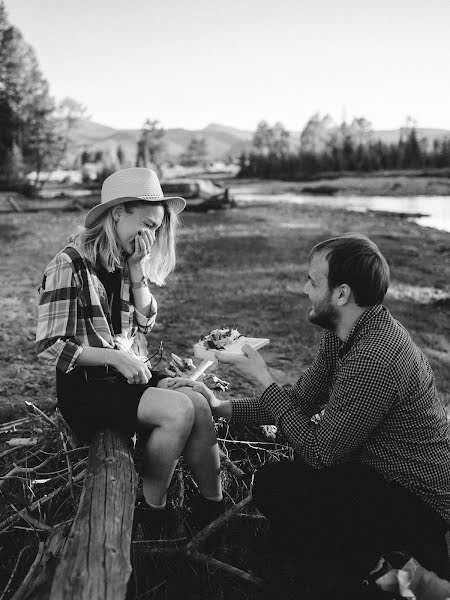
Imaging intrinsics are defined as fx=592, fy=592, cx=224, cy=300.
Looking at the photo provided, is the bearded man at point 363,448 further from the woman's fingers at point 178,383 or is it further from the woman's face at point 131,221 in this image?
the woman's face at point 131,221

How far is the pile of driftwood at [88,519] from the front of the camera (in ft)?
5.98

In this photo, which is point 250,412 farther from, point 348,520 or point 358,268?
point 358,268

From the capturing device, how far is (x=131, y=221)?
2.99 metres

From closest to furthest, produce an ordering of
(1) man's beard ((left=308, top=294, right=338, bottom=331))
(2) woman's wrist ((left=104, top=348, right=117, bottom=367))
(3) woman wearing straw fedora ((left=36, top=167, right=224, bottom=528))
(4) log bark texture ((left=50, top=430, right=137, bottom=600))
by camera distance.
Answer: (4) log bark texture ((left=50, top=430, right=137, bottom=600))
(1) man's beard ((left=308, top=294, right=338, bottom=331))
(3) woman wearing straw fedora ((left=36, top=167, right=224, bottom=528))
(2) woman's wrist ((left=104, top=348, right=117, bottom=367))

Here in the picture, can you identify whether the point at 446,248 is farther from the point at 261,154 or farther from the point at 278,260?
the point at 261,154

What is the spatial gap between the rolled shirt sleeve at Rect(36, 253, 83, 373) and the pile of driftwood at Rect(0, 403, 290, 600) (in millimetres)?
383

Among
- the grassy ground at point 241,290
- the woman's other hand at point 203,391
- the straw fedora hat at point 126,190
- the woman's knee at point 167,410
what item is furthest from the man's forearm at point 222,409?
the grassy ground at point 241,290

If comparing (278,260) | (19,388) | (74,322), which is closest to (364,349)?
(74,322)

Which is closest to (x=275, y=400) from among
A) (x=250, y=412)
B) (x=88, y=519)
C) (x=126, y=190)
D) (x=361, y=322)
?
(x=250, y=412)

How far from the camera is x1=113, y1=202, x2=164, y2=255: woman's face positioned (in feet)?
9.74

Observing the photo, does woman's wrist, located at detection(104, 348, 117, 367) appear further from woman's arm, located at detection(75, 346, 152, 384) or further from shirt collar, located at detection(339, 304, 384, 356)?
shirt collar, located at detection(339, 304, 384, 356)

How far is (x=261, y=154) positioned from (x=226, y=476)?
76.3 m

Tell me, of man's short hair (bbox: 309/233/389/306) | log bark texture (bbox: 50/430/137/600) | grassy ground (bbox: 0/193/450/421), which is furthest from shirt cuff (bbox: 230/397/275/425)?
grassy ground (bbox: 0/193/450/421)

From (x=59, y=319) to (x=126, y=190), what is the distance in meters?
0.73
